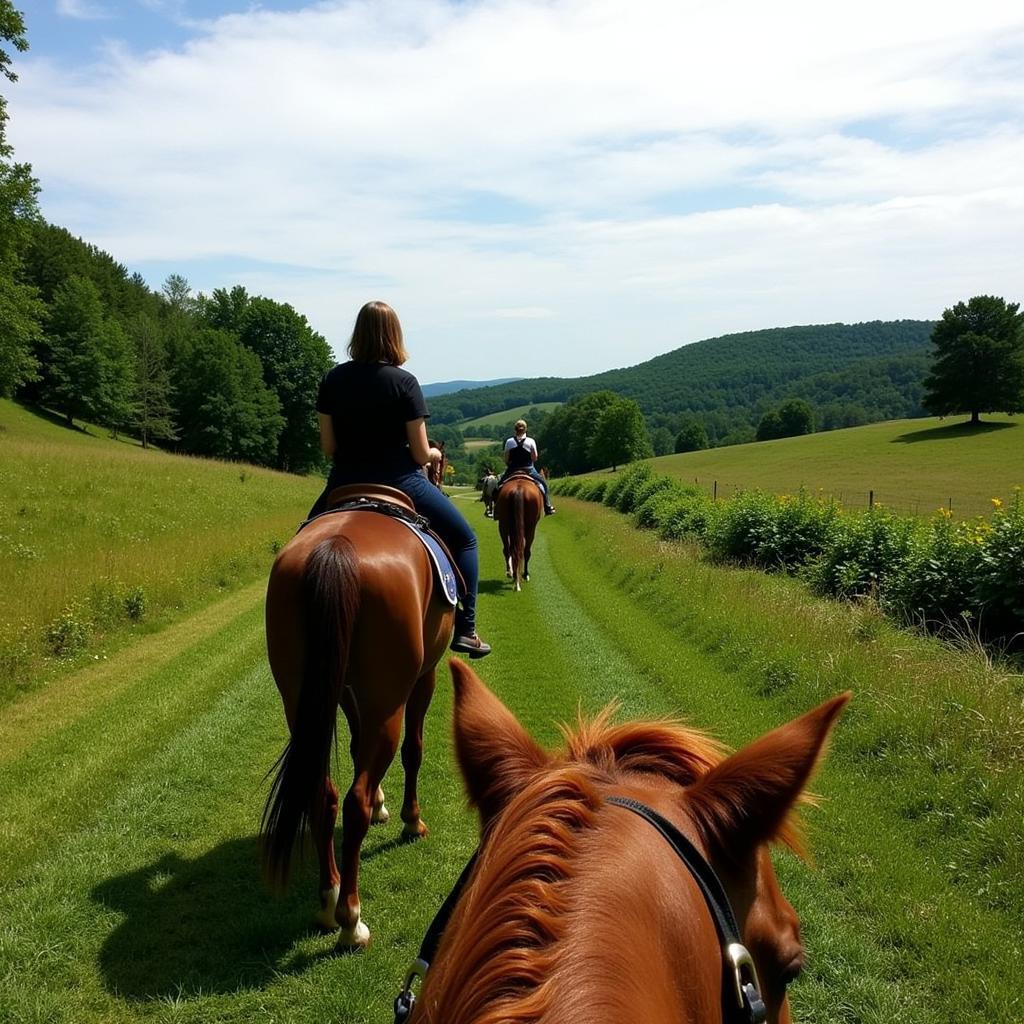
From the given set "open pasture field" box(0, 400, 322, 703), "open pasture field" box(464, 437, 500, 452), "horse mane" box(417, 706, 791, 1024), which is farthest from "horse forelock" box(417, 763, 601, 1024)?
"open pasture field" box(464, 437, 500, 452)

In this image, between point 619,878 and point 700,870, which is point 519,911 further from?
point 700,870

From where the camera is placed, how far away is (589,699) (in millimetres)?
8266

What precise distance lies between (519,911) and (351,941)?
3558 millimetres

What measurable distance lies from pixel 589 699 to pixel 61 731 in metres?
5.10

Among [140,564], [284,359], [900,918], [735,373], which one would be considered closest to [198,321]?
[284,359]

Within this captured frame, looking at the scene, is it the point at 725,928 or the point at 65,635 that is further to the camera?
the point at 65,635

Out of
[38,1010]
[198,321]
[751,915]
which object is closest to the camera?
[751,915]

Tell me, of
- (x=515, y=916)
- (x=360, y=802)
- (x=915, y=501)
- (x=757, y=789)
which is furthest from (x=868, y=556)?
(x=915, y=501)

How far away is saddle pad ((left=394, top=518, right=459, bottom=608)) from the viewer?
474 centimetres

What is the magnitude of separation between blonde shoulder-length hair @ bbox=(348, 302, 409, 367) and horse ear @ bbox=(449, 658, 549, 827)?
345 cm

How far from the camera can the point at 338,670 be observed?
Answer: 3824mm

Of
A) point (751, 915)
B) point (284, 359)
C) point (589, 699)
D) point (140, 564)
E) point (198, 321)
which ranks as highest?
point (198, 321)

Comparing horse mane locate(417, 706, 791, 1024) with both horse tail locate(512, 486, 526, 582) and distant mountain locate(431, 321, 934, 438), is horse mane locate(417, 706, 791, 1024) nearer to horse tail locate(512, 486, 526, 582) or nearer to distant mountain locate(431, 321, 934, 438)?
horse tail locate(512, 486, 526, 582)

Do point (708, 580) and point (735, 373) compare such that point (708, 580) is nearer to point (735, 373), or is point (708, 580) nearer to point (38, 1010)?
point (38, 1010)
